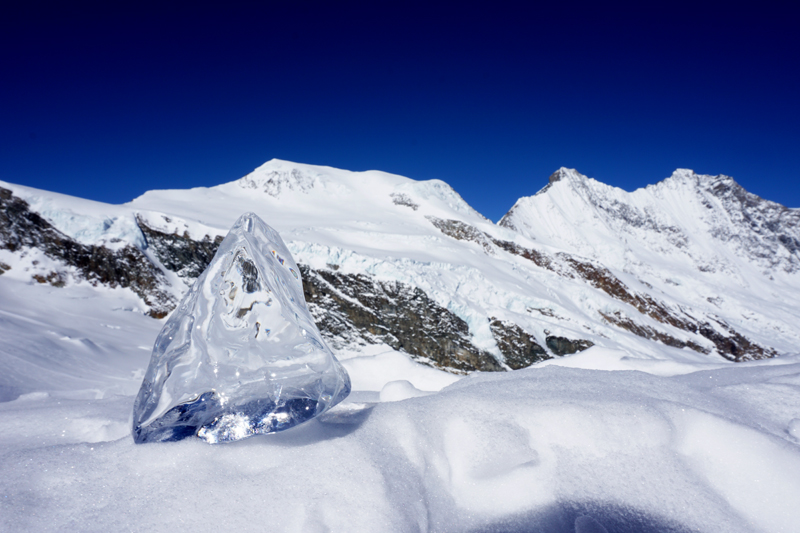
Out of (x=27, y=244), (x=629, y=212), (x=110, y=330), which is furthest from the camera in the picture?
(x=629, y=212)

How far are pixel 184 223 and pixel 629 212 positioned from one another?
7511 centimetres

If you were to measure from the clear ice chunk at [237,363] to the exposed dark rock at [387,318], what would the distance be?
1895cm

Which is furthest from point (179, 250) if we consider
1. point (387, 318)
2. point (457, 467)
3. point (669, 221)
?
point (669, 221)

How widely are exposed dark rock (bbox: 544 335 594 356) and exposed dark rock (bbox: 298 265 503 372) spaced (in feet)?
13.0

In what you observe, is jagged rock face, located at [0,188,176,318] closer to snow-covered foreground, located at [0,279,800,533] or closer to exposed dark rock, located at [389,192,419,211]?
snow-covered foreground, located at [0,279,800,533]

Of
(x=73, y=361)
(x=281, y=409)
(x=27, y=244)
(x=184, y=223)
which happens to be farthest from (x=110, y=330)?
(x=281, y=409)

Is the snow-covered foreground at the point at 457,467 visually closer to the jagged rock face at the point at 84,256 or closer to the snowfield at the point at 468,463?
the snowfield at the point at 468,463

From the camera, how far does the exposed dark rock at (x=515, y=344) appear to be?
20156 millimetres

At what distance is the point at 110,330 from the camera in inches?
500

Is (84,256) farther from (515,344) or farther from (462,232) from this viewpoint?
(462,232)

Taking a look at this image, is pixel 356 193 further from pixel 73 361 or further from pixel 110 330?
pixel 73 361

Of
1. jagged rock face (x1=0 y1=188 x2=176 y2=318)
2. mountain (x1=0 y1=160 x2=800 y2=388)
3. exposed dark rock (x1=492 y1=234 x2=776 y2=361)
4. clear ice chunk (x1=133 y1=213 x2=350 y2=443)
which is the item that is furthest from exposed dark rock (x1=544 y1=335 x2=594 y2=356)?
clear ice chunk (x1=133 y1=213 x2=350 y2=443)

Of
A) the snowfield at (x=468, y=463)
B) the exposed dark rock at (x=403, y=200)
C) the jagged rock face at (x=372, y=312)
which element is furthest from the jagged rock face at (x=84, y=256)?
the exposed dark rock at (x=403, y=200)

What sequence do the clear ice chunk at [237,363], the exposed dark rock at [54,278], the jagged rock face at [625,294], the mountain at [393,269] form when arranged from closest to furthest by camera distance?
the clear ice chunk at [237,363], the exposed dark rock at [54,278], the mountain at [393,269], the jagged rock face at [625,294]
